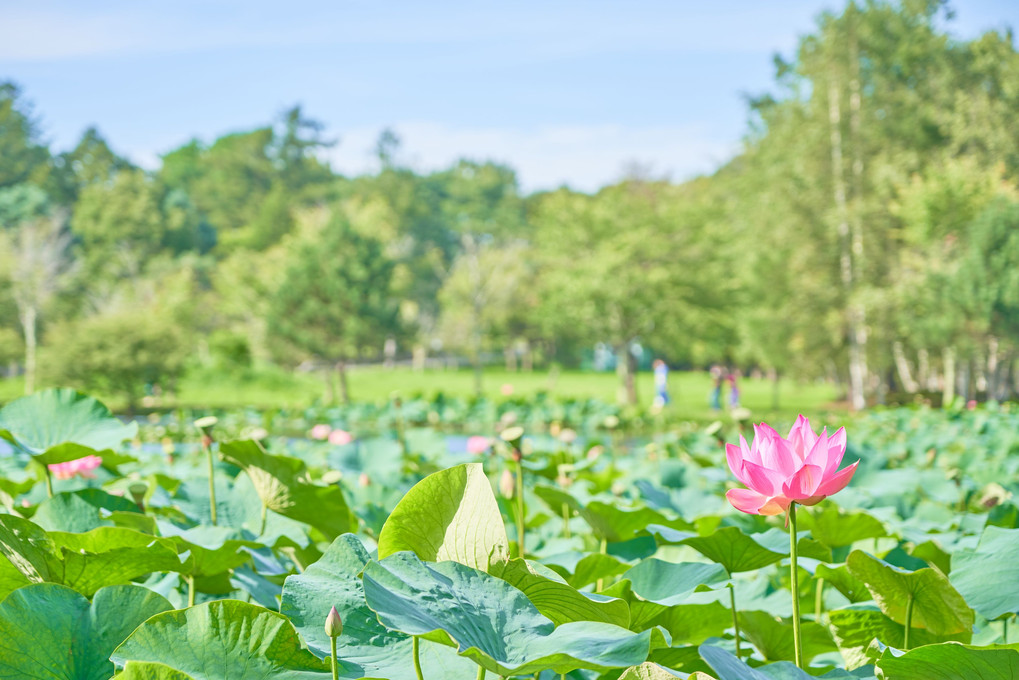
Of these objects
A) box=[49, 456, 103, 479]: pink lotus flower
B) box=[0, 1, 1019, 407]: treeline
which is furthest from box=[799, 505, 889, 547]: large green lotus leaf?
box=[0, 1, 1019, 407]: treeline

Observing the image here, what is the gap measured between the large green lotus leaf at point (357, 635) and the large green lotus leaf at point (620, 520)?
584mm

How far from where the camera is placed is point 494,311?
30.1 meters

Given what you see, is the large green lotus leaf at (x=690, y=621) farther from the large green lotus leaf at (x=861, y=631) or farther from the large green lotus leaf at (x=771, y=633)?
the large green lotus leaf at (x=861, y=631)

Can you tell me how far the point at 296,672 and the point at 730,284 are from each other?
721 inches

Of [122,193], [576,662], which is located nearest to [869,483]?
[576,662]

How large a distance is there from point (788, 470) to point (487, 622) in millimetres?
337

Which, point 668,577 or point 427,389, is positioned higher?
point 668,577

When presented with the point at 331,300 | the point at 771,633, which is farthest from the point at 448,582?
the point at 331,300

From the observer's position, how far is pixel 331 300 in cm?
2023

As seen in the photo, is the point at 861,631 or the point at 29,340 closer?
the point at 861,631

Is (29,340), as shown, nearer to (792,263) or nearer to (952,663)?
(792,263)

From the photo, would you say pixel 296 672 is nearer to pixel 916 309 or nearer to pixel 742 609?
pixel 742 609

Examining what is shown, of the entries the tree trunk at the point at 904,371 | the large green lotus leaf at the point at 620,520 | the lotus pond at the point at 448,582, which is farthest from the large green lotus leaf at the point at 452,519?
the tree trunk at the point at 904,371

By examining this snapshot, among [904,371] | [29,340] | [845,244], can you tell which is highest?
[845,244]
